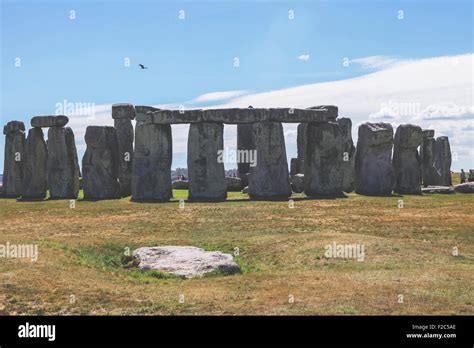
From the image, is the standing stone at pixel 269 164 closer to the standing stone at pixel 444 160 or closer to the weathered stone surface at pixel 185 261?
the weathered stone surface at pixel 185 261

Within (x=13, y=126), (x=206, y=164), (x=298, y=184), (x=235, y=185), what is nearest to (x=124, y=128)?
(x=13, y=126)

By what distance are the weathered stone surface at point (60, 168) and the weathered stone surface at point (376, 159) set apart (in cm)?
1599

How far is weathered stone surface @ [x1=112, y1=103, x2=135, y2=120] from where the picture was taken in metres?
36.6

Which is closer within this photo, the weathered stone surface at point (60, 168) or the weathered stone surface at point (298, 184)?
the weathered stone surface at point (60, 168)

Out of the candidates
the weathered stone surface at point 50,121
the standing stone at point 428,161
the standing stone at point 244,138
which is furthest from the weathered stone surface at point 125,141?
the standing stone at point 428,161

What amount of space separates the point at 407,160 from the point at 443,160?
1226cm

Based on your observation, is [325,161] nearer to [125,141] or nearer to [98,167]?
[98,167]

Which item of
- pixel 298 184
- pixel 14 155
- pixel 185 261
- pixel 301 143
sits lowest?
pixel 185 261

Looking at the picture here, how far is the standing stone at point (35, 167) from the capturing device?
116ft

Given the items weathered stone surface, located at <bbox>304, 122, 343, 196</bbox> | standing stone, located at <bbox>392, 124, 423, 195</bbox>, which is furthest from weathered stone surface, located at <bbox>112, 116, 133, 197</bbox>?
standing stone, located at <bbox>392, 124, 423, 195</bbox>

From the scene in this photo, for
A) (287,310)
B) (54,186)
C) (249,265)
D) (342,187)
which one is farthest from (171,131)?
(287,310)

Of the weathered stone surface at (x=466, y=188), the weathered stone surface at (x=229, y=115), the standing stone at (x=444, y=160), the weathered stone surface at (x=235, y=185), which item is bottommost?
the weathered stone surface at (x=466, y=188)

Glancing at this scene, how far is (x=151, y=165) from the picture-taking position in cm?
3109

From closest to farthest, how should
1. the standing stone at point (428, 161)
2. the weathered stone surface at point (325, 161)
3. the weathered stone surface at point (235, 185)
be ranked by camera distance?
the weathered stone surface at point (325, 161) → the weathered stone surface at point (235, 185) → the standing stone at point (428, 161)
